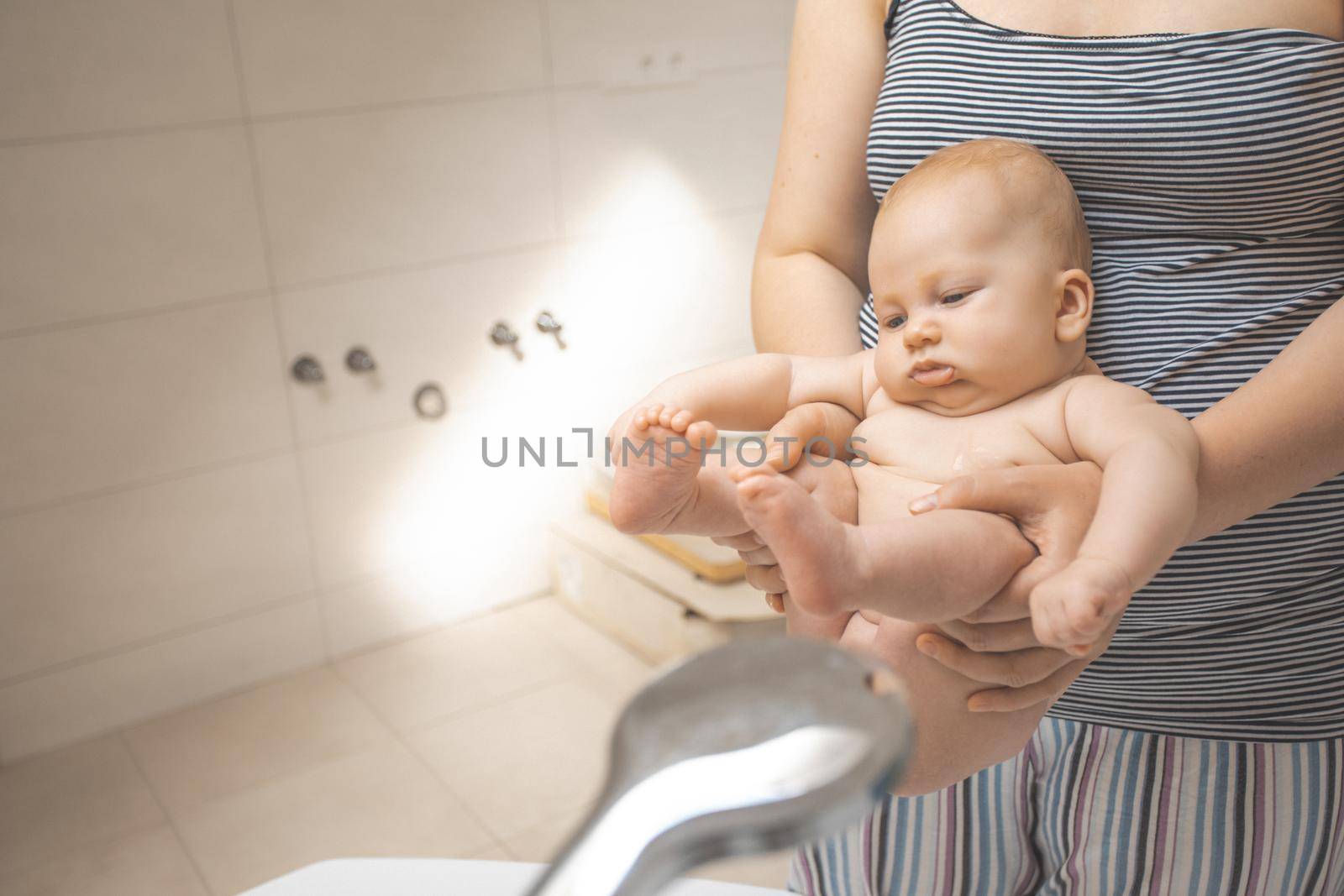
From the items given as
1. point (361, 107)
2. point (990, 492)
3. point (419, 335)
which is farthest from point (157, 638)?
point (990, 492)

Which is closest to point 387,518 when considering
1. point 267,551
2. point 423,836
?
point 267,551

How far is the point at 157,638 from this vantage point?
2.43 m

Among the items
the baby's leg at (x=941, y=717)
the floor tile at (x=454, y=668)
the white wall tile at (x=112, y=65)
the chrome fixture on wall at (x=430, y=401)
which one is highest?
the white wall tile at (x=112, y=65)

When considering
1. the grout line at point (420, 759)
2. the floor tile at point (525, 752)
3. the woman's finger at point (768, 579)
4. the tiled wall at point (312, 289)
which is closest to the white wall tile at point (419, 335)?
the tiled wall at point (312, 289)

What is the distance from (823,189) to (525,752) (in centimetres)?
162

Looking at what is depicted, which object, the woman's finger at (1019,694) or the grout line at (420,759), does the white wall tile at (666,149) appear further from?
the woman's finger at (1019,694)

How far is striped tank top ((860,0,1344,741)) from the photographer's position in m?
0.81

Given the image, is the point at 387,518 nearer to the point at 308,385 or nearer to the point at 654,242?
the point at 308,385

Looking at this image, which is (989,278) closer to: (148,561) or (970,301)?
(970,301)

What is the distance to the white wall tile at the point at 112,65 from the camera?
2.04 m

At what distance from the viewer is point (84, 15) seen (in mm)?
2084

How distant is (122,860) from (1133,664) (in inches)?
73.9

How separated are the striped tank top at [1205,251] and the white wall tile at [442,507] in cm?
193

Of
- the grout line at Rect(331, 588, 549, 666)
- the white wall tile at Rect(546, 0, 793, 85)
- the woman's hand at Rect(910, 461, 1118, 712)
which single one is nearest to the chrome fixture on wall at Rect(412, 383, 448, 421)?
the grout line at Rect(331, 588, 549, 666)
